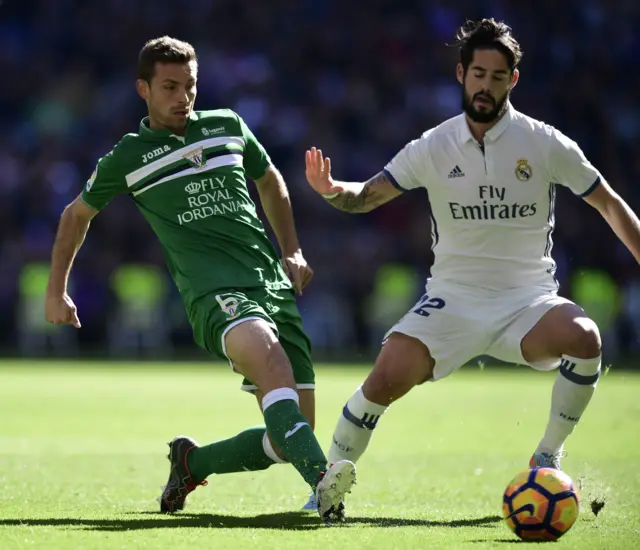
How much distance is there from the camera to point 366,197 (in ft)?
23.1

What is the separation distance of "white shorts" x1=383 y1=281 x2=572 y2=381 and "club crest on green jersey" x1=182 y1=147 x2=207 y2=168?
1.27 m

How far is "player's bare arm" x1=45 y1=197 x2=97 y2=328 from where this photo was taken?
663 cm

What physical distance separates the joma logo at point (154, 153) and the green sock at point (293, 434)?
4.48 ft

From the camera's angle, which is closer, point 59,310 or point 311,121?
point 59,310

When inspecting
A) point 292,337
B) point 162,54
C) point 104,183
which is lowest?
point 292,337

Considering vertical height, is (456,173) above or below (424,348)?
above

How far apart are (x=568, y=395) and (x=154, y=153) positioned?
2.40 meters

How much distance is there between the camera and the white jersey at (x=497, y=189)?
6805mm

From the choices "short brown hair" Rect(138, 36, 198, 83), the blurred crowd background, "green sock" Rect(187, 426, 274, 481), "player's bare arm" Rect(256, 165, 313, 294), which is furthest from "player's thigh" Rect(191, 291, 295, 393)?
the blurred crowd background

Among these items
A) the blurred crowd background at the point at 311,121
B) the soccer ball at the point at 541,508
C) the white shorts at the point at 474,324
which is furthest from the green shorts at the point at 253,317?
the blurred crowd background at the point at 311,121

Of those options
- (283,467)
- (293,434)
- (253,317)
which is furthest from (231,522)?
(283,467)

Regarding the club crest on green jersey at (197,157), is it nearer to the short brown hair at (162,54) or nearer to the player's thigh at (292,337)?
the short brown hair at (162,54)

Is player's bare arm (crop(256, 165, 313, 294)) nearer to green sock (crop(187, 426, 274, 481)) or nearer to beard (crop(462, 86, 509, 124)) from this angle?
green sock (crop(187, 426, 274, 481))

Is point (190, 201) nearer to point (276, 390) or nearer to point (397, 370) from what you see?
point (276, 390)
